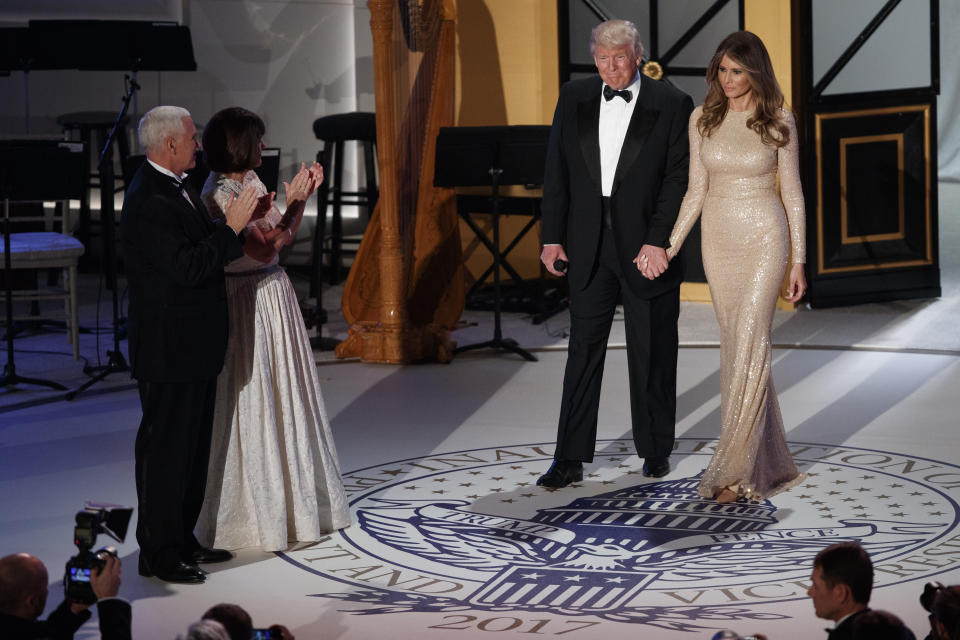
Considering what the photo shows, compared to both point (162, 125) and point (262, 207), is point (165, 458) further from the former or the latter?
point (162, 125)

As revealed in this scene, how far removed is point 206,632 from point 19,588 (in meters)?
0.58

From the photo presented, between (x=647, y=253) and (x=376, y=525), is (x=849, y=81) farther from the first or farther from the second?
(x=376, y=525)

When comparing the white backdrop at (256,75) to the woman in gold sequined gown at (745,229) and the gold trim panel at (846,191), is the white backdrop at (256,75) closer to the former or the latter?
the gold trim panel at (846,191)

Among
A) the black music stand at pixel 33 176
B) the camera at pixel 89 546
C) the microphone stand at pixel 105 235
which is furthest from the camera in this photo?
the microphone stand at pixel 105 235

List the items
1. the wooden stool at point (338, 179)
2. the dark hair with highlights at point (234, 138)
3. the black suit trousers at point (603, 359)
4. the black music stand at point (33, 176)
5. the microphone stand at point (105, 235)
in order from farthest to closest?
the wooden stool at point (338, 179) → the microphone stand at point (105, 235) → the black music stand at point (33, 176) → the black suit trousers at point (603, 359) → the dark hair with highlights at point (234, 138)

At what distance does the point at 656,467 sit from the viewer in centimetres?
533

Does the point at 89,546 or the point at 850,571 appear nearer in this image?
the point at 850,571

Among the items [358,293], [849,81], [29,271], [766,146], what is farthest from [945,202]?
[766,146]

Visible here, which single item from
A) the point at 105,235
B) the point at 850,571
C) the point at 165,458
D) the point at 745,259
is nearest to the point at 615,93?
the point at 745,259

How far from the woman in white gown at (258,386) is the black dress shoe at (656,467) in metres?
1.34

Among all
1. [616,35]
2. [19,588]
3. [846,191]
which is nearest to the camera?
[19,588]

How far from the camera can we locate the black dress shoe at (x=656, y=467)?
5328mm

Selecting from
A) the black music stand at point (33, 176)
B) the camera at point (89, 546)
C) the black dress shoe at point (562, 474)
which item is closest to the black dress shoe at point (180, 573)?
the camera at point (89, 546)

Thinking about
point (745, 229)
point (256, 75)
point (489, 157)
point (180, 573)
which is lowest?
point (180, 573)
